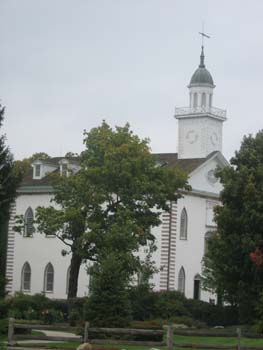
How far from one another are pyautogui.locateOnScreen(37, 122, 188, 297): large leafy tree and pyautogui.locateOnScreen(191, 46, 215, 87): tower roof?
24644 millimetres

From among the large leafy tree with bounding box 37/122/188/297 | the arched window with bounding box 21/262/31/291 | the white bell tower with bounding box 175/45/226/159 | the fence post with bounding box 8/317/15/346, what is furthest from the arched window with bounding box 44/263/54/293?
the fence post with bounding box 8/317/15/346

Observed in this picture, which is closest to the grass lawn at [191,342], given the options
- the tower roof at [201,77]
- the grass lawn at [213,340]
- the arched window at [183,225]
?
the grass lawn at [213,340]

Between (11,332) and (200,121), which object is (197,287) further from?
(11,332)

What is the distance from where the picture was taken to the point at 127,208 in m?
57.3

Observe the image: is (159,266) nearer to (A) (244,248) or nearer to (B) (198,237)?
(B) (198,237)

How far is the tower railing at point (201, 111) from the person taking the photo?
266 feet

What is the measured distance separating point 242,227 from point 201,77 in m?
34.5

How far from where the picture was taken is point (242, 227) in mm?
49656

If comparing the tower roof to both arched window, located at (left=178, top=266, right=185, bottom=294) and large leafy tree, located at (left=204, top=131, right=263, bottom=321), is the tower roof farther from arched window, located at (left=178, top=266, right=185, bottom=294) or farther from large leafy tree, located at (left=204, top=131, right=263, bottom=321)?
large leafy tree, located at (left=204, top=131, right=263, bottom=321)

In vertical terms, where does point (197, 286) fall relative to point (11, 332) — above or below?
above

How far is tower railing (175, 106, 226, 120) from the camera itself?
8119 cm

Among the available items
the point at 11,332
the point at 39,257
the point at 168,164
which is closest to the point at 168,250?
the point at 168,164

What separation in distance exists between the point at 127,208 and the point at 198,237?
19001 millimetres

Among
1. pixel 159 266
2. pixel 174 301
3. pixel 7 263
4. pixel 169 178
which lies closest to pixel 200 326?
pixel 174 301
